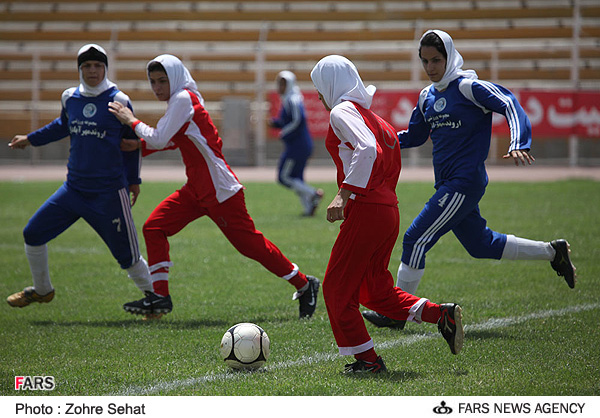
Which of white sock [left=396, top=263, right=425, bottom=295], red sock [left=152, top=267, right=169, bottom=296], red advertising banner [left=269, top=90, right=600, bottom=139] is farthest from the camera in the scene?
red advertising banner [left=269, top=90, right=600, bottom=139]

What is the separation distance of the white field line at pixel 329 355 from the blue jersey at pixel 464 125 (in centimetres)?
105

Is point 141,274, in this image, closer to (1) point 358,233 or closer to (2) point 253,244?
(2) point 253,244

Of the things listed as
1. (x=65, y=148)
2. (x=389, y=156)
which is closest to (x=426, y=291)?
(x=389, y=156)

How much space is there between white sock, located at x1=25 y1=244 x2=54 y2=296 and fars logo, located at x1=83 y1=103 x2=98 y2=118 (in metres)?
1.17

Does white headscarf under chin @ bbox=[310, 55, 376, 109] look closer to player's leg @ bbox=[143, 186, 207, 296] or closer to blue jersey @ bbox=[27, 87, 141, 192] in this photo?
player's leg @ bbox=[143, 186, 207, 296]

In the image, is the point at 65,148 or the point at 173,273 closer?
the point at 173,273

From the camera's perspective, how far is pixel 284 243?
33.3ft

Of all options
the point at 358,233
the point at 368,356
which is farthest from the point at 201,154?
the point at 368,356

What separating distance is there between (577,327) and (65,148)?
73.2 feet

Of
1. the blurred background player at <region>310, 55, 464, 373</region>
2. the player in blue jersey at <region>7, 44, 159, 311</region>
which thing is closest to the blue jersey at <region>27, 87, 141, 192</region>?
the player in blue jersey at <region>7, 44, 159, 311</region>

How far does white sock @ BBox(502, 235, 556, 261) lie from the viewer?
613cm

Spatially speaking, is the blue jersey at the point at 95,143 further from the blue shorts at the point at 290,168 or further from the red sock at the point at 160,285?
the blue shorts at the point at 290,168

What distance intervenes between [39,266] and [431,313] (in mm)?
3517
